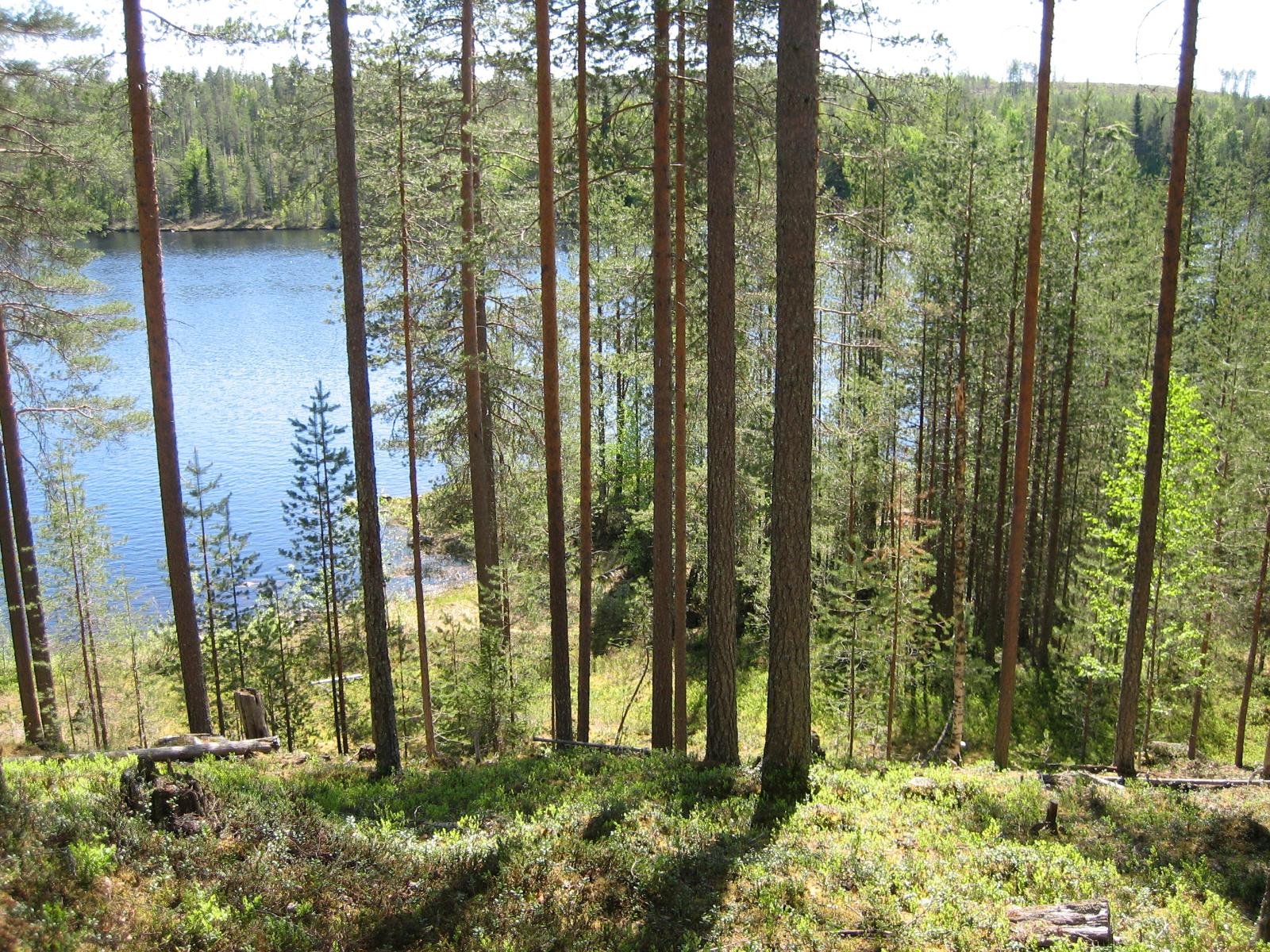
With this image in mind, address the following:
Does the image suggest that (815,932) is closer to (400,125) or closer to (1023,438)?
(1023,438)

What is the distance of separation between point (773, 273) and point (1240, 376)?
16.4m

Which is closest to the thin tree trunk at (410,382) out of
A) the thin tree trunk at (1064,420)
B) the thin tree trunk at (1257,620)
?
the thin tree trunk at (1064,420)

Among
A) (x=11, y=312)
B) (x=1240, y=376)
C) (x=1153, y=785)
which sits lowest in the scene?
(x=1153, y=785)

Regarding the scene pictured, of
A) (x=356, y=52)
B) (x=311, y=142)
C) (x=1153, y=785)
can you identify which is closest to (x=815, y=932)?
(x=1153, y=785)

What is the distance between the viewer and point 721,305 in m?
8.90

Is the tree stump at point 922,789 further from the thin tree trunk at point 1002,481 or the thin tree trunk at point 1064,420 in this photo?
the thin tree trunk at point 1064,420

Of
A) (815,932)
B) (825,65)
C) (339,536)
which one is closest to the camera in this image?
(815,932)

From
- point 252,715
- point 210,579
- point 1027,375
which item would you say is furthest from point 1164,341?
point 210,579

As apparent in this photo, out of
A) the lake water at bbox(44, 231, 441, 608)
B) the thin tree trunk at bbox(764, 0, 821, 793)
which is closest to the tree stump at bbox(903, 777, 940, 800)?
the thin tree trunk at bbox(764, 0, 821, 793)

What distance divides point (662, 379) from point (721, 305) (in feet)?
9.64

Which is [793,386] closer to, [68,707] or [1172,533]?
[1172,533]

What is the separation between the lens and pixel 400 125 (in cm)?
1351

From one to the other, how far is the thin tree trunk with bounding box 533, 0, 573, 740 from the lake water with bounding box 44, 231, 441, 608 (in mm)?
7275

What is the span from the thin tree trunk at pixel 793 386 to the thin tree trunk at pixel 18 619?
1241cm
